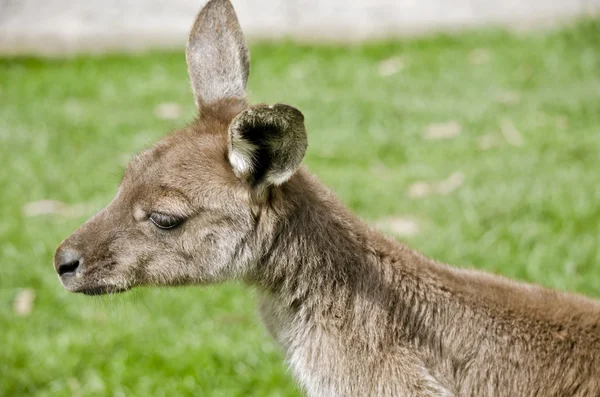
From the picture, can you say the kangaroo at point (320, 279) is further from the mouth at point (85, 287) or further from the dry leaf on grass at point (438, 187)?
the dry leaf on grass at point (438, 187)

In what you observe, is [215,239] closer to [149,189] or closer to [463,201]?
[149,189]

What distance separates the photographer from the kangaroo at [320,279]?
3.59m

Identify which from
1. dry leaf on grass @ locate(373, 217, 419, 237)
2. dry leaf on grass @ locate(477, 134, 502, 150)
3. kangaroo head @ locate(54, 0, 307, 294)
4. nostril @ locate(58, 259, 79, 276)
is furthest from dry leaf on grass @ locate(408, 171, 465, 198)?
nostril @ locate(58, 259, 79, 276)

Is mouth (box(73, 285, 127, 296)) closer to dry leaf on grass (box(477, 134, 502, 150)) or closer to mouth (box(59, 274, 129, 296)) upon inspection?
mouth (box(59, 274, 129, 296))

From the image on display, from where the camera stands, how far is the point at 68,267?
3812mm

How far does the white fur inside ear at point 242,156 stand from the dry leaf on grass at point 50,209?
3940mm

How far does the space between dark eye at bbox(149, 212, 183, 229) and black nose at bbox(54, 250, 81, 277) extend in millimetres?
353

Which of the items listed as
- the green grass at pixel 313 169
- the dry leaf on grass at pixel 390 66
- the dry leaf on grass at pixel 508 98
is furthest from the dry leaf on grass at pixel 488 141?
the dry leaf on grass at pixel 390 66

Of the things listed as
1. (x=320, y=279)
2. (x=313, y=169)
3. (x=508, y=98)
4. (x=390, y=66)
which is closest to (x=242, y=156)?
(x=320, y=279)

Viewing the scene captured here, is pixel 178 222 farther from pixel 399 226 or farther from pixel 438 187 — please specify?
pixel 438 187

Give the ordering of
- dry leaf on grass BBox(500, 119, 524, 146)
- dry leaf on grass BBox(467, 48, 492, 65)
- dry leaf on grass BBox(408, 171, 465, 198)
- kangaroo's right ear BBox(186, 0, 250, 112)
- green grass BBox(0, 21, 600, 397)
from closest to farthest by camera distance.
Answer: kangaroo's right ear BBox(186, 0, 250, 112) → green grass BBox(0, 21, 600, 397) → dry leaf on grass BBox(408, 171, 465, 198) → dry leaf on grass BBox(500, 119, 524, 146) → dry leaf on grass BBox(467, 48, 492, 65)

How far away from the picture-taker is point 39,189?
7773 mm

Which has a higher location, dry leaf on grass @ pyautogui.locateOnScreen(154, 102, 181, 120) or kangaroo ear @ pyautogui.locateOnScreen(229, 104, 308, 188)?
kangaroo ear @ pyautogui.locateOnScreen(229, 104, 308, 188)

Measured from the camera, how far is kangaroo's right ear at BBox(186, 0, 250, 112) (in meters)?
4.22
